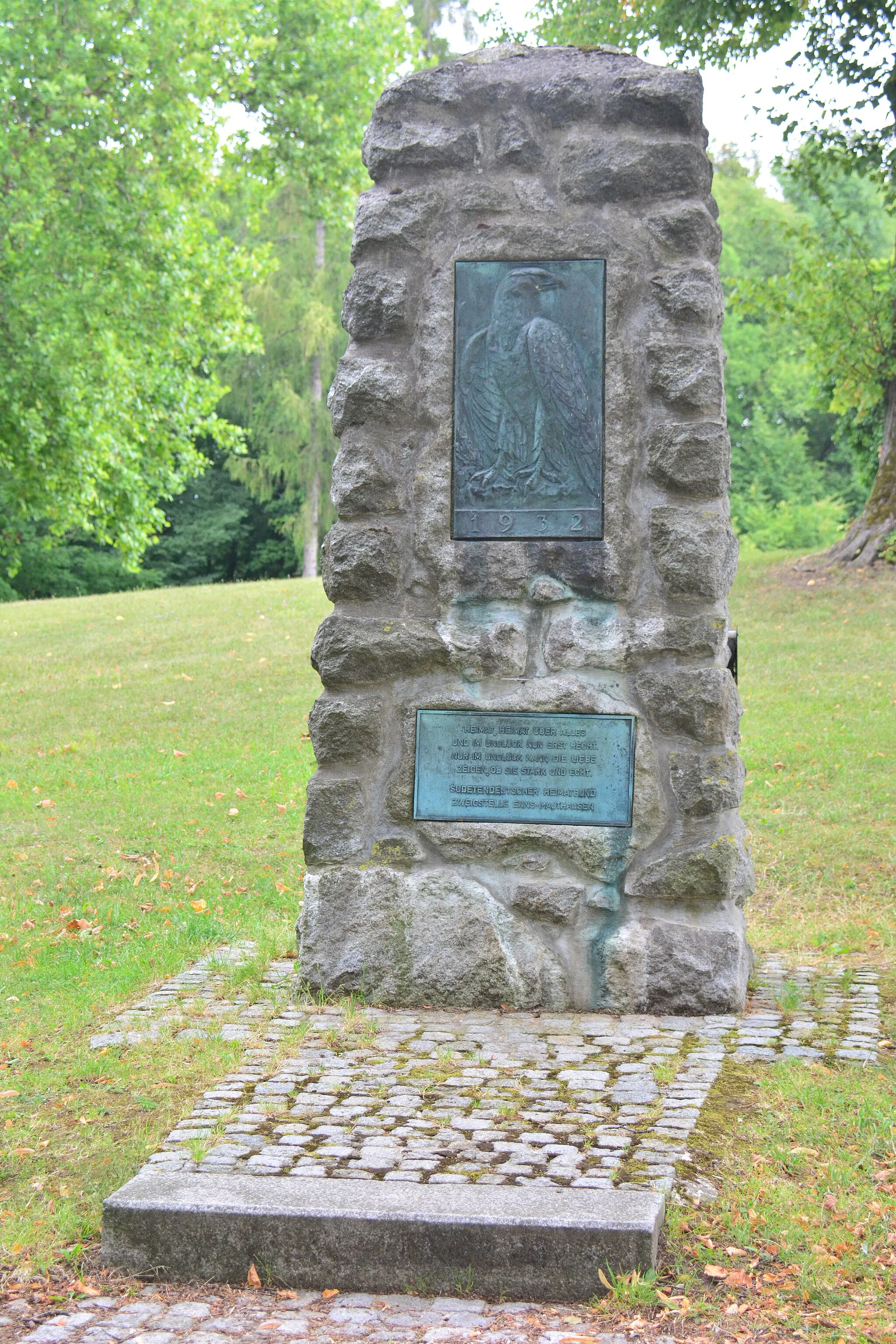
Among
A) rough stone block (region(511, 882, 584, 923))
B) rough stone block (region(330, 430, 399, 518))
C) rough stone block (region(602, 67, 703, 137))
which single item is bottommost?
rough stone block (region(511, 882, 584, 923))

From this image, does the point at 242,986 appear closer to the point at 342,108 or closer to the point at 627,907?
the point at 627,907

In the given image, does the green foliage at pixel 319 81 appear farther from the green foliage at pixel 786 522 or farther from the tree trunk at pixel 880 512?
the green foliage at pixel 786 522

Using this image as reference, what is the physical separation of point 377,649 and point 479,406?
3.32 ft

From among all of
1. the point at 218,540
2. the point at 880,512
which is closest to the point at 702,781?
the point at 880,512

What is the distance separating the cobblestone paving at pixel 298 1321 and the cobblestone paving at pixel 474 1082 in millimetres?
342

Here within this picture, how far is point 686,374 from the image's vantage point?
16.8 feet

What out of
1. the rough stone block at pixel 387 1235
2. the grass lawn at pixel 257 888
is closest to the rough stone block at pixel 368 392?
the grass lawn at pixel 257 888

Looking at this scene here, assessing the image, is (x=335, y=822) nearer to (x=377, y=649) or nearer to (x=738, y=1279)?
(x=377, y=649)

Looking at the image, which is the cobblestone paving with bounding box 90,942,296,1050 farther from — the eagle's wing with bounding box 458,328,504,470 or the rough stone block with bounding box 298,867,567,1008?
the eagle's wing with bounding box 458,328,504,470

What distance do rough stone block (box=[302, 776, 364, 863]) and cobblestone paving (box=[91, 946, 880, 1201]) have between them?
578 millimetres

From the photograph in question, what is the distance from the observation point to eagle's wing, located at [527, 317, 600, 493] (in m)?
5.18

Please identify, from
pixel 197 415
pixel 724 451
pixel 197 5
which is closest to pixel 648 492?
pixel 724 451

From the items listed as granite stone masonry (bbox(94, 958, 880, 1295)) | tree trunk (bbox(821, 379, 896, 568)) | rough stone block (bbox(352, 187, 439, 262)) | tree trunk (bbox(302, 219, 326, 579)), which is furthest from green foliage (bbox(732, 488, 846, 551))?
granite stone masonry (bbox(94, 958, 880, 1295))

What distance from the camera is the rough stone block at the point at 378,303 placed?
208 inches
